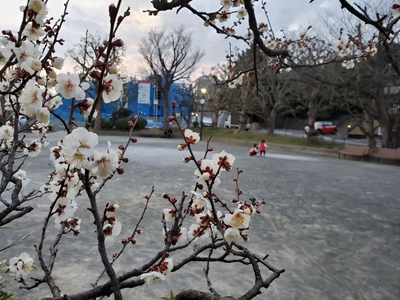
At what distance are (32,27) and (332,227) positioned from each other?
13.2 ft

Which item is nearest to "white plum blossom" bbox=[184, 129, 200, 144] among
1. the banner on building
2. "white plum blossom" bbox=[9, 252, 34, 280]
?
"white plum blossom" bbox=[9, 252, 34, 280]

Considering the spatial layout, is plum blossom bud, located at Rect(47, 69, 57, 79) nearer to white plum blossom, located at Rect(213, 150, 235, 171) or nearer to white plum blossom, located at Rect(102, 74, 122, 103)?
white plum blossom, located at Rect(102, 74, 122, 103)

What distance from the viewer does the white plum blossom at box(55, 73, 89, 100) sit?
79 cm

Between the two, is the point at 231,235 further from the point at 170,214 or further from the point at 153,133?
the point at 153,133

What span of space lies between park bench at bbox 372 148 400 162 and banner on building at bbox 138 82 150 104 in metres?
25.0

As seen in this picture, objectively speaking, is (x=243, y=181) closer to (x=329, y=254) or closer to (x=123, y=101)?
(x=329, y=254)

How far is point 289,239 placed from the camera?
150 inches

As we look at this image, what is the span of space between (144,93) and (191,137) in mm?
33886

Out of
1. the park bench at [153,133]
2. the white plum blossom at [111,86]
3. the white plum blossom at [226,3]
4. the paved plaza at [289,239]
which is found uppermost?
the white plum blossom at [226,3]

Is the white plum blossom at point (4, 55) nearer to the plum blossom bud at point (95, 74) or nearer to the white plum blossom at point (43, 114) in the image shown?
the white plum blossom at point (43, 114)

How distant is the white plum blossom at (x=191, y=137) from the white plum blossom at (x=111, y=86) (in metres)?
0.38

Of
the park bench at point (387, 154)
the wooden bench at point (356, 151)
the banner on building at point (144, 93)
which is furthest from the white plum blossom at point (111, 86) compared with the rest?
the banner on building at point (144, 93)

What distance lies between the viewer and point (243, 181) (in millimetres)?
A: 7070

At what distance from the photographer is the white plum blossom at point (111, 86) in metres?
0.73
